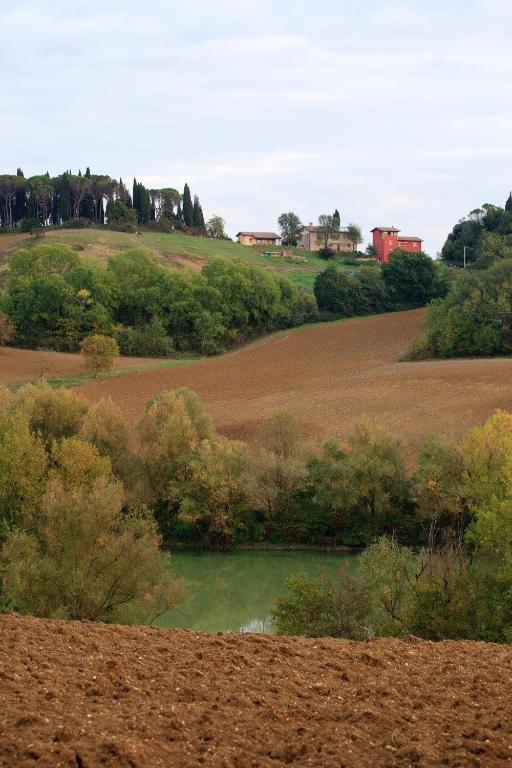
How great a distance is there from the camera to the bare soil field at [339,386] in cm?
5309

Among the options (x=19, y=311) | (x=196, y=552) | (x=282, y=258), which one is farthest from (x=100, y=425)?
(x=282, y=258)

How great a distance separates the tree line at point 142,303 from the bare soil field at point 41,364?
13.7 ft

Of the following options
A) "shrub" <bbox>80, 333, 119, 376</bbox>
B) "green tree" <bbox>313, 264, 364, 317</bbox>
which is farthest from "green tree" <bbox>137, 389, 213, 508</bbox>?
"green tree" <bbox>313, 264, 364, 317</bbox>

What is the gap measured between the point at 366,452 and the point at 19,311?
5485cm

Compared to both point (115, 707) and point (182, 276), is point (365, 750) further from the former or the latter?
point (182, 276)

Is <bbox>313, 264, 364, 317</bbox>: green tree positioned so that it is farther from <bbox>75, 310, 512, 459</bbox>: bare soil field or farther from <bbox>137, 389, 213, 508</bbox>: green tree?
<bbox>137, 389, 213, 508</bbox>: green tree

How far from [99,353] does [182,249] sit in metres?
61.4

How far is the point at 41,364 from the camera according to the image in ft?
240

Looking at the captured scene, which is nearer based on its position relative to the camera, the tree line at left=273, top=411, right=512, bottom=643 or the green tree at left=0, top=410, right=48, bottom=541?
the tree line at left=273, top=411, right=512, bottom=643

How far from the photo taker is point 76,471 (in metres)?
39.7

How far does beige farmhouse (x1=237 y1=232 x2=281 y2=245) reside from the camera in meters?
160

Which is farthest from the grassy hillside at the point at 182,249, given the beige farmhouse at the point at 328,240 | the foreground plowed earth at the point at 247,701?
the foreground plowed earth at the point at 247,701

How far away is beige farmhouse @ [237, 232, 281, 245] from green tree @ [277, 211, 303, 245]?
1.94 metres

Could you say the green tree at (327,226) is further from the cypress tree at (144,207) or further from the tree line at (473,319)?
the tree line at (473,319)
